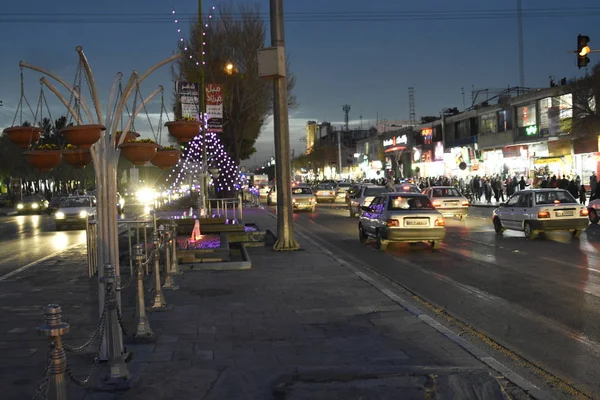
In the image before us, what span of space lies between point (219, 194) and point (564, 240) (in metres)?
29.3

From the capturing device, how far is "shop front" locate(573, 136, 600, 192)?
35.9 meters

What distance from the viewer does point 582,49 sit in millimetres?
19047

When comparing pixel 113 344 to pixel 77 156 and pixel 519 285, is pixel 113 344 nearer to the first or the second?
pixel 77 156

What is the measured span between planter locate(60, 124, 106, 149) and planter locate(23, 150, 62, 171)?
1.01 m

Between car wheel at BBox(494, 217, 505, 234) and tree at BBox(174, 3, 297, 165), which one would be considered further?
tree at BBox(174, 3, 297, 165)

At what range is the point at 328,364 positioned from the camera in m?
6.51

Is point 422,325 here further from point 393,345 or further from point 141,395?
point 141,395

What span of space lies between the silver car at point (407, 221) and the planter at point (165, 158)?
8621 millimetres

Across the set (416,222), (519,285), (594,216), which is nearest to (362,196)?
(594,216)

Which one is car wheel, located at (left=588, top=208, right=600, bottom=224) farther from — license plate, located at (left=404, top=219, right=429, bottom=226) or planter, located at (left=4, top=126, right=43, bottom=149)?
planter, located at (left=4, top=126, right=43, bottom=149)

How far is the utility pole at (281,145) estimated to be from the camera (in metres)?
16.2

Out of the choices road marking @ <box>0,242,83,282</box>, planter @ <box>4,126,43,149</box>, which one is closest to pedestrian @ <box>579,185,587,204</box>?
road marking @ <box>0,242,83,282</box>

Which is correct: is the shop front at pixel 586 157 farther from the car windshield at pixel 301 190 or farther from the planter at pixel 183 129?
the planter at pixel 183 129

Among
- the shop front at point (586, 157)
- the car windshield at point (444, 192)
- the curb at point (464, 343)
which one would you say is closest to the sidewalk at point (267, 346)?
the curb at point (464, 343)
